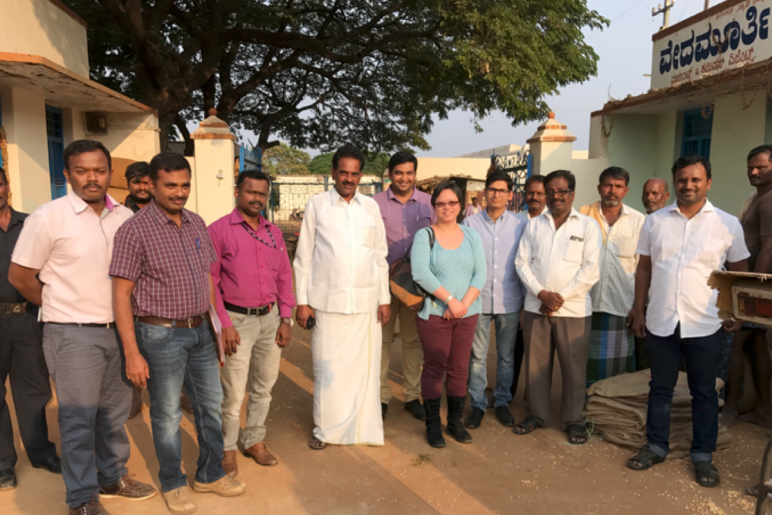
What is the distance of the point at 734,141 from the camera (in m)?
7.03

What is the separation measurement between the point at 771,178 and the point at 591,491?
2458 millimetres

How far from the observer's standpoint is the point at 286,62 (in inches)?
503

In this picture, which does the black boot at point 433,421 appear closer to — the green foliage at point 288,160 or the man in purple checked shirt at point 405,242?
the man in purple checked shirt at point 405,242

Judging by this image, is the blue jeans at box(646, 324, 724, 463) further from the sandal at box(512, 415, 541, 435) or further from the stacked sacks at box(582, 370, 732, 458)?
the sandal at box(512, 415, 541, 435)

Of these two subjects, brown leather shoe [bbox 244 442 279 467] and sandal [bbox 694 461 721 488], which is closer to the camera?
sandal [bbox 694 461 721 488]

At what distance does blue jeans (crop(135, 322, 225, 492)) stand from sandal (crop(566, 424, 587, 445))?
7.71 ft

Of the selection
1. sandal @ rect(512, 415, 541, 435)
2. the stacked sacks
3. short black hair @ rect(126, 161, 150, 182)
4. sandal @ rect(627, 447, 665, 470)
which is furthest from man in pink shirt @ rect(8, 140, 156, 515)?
the stacked sacks

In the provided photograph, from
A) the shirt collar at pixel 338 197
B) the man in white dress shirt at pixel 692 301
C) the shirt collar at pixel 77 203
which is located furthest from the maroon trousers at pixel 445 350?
the shirt collar at pixel 77 203

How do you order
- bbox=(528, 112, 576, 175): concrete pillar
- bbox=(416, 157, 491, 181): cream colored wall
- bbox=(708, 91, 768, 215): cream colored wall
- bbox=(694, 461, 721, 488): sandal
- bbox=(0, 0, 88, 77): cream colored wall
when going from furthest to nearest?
bbox=(416, 157, 491, 181): cream colored wall, bbox=(528, 112, 576, 175): concrete pillar, bbox=(708, 91, 768, 215): cream colored wall, bbox=(0, 0, 88, 77): cream colored wall, bbox=(694, 461, 721, 488): sandal

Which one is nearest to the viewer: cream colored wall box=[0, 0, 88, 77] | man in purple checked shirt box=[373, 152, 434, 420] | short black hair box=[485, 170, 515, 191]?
short black hair box=[485, 170, 515, 191]

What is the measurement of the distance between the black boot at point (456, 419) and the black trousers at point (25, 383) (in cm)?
257

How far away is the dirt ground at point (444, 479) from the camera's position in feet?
9.73

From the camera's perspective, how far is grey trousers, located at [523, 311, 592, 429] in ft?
12.6

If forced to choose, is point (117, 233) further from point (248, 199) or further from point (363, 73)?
point (363, 73)
